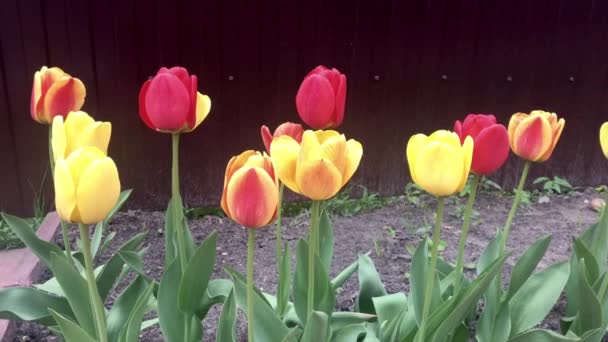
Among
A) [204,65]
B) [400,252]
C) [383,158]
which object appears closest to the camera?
[400,252]

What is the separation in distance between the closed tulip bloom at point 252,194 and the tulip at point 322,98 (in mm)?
292

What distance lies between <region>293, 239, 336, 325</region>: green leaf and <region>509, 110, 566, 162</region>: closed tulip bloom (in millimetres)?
484

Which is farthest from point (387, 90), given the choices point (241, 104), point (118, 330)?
point (118, 330)

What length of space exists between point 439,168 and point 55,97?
0.83 metres

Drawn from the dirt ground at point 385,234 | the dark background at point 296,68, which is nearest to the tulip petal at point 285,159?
the dirt ground at point 385,234

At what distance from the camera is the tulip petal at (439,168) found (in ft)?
Result: 2.94

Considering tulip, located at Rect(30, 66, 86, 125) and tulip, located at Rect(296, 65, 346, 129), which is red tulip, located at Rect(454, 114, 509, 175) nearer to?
tulip, located at Rect(296, 65, 346, 129)

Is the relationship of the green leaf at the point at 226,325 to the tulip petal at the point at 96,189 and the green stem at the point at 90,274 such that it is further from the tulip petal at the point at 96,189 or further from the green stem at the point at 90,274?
the tulip petal at the point at 96,189

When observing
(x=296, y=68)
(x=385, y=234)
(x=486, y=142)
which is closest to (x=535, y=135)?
(x=486, y=142)

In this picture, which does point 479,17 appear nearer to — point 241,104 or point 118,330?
point 241,104

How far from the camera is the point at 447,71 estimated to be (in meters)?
3.06

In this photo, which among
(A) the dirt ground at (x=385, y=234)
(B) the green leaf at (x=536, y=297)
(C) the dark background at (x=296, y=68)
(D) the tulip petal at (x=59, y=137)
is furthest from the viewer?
(C) the dark background at (x=296, y=68)

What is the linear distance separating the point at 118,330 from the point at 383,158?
205 centimetres

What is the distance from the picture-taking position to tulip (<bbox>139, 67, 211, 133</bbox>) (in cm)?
101
